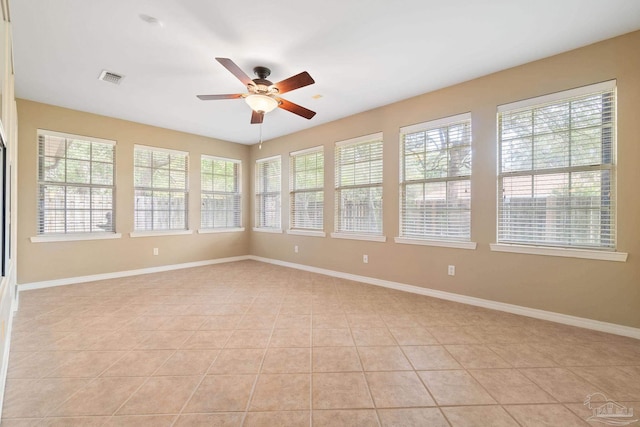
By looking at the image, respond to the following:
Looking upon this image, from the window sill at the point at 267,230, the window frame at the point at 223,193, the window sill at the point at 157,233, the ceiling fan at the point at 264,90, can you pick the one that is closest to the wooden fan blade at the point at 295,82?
the ceiling fan at the point at 264,90

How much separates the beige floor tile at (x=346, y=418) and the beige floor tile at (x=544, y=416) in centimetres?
83

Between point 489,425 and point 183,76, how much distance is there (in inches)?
165

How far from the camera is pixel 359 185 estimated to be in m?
4.52

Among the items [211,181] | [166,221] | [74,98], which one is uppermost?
[74,98]

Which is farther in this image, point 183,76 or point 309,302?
point 309,302

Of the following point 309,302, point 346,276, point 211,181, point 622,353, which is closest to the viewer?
point 622,353

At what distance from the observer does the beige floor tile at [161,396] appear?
5.21 feet

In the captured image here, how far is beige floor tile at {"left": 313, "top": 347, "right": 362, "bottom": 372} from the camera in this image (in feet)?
6.62

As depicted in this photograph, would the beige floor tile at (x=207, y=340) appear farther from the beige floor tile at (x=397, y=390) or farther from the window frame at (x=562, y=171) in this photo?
the window frame at (x=562, y=171)

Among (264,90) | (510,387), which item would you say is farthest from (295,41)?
(510,387)

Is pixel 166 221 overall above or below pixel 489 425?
above

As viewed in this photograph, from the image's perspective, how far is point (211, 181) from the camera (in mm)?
5914

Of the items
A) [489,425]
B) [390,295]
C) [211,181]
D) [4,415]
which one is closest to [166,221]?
[211,181]

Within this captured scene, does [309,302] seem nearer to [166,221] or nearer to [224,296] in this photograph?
[224,296]
